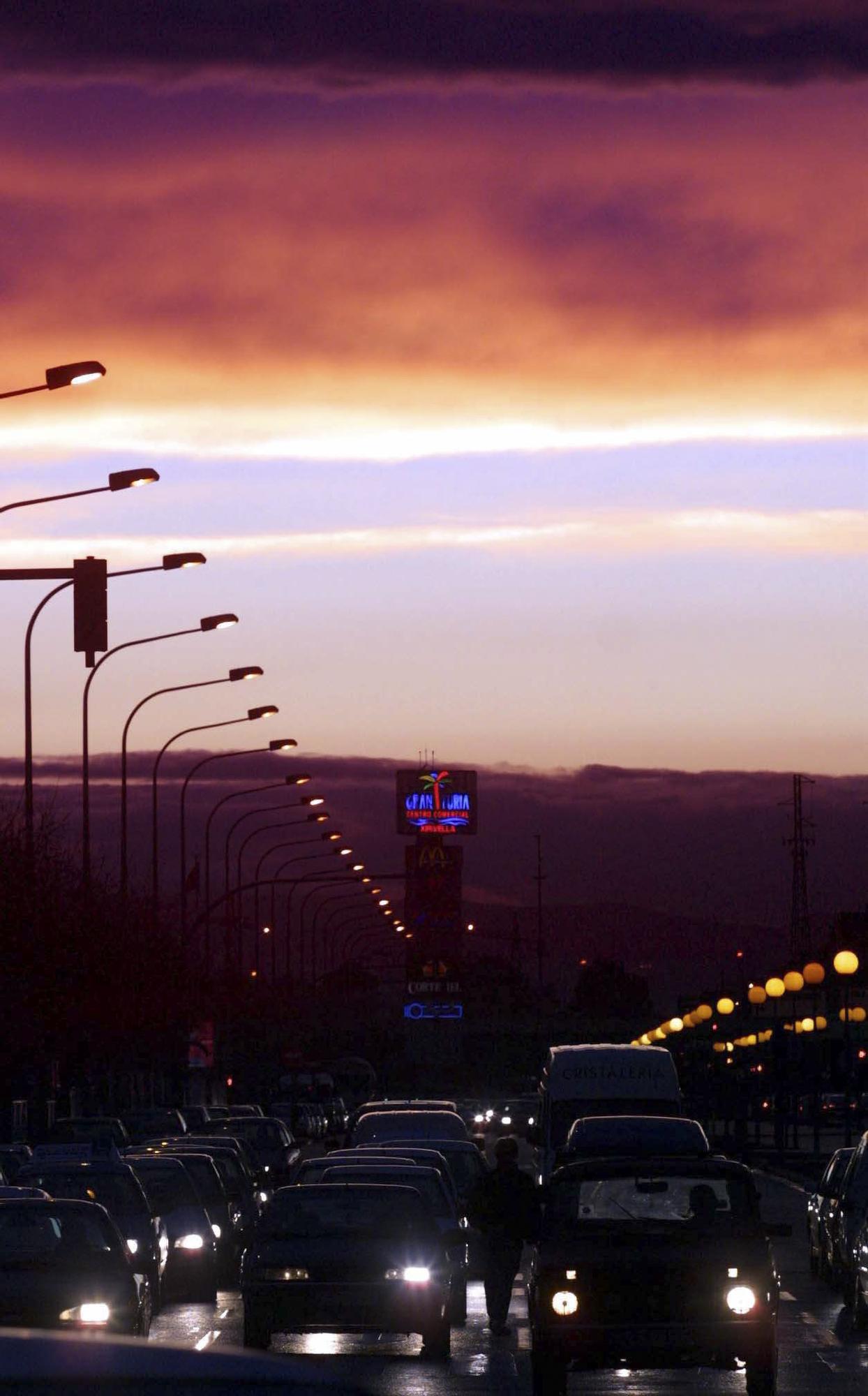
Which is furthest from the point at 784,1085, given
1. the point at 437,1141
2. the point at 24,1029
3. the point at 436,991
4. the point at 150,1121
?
the point at 436,991

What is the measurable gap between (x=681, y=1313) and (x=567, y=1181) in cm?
137

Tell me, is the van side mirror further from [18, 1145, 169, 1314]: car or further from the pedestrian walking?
[18, 1145, 169, 1314]: car

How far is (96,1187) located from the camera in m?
24.5

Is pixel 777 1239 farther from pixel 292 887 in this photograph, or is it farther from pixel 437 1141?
pixel 292 887

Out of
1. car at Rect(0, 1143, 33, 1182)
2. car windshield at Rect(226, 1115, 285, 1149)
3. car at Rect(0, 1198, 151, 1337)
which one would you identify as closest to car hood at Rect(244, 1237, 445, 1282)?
car at Rect(0, 1198, 151, 1337)

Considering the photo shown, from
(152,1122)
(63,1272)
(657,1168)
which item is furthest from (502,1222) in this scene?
(152,1122)

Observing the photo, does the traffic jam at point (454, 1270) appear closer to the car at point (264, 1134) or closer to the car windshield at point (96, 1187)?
the car windshield at point (96, 1187)

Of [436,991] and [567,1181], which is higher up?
[567,1181]

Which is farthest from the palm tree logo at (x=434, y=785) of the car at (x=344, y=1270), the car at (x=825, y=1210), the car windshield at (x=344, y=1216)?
the car at (x=344, y=1270)

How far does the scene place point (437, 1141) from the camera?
32.7 m

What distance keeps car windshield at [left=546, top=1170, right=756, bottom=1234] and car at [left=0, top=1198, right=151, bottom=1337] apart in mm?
3338

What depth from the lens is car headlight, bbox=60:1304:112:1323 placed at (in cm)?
1850

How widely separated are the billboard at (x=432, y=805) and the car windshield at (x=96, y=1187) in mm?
167226

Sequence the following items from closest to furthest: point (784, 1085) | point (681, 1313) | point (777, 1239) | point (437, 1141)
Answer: point (681, 1313) → point (437, 1141) → point (777, 1239) → point (784, 1085)
